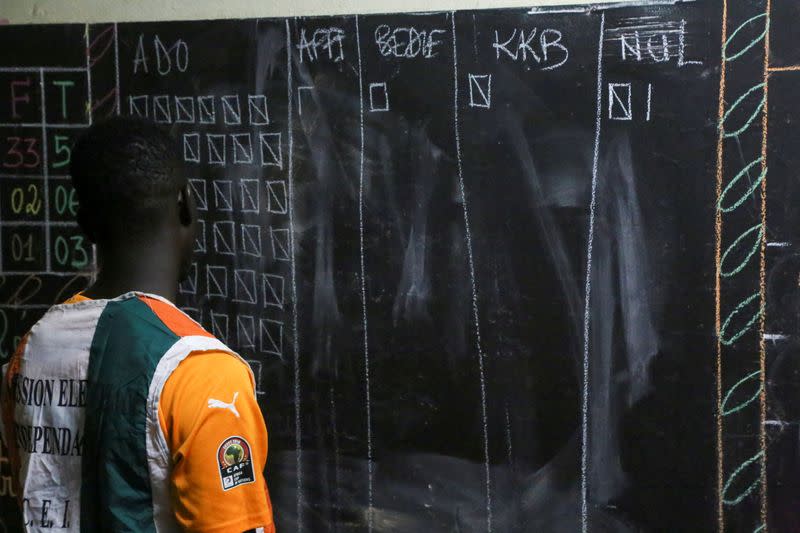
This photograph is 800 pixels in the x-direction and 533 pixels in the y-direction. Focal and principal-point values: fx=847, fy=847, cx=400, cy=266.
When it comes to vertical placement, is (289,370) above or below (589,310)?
below

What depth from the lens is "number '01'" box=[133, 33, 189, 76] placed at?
2.51m

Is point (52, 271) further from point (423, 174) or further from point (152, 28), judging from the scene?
point (423, 174)

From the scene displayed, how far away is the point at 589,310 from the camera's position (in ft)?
7.57

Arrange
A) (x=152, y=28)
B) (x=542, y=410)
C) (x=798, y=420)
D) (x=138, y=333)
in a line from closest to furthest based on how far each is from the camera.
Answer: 1. (x=138, y=333)
2. (x=798, y=420)
3. (x=542, y=410)
4. (x=152, y=28)

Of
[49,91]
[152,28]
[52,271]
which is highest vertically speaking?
[152,28]

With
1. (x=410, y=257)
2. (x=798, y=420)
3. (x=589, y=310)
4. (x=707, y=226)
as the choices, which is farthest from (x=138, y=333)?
(x=798, y=420)

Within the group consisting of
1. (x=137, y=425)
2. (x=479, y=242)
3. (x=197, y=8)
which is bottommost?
(x=137, y=425)

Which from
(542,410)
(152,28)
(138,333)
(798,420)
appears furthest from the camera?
(152,28)

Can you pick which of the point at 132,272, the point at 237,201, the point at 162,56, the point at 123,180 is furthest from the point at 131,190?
the point at 162,56

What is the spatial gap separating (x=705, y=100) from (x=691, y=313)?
0.56m

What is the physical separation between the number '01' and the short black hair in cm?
122

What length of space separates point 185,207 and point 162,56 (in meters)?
1.32

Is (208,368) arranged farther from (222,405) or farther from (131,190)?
(131,190)

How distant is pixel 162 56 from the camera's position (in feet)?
8.27
